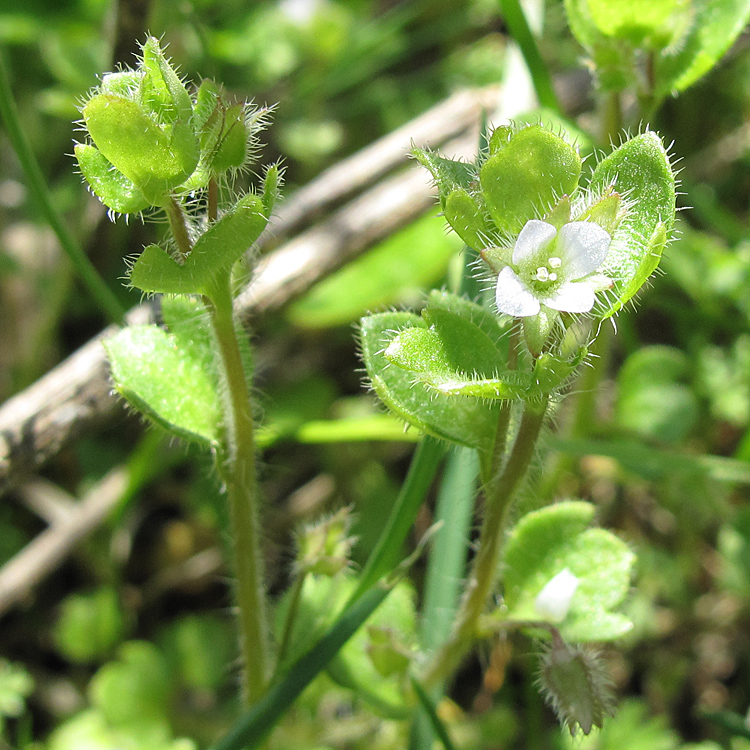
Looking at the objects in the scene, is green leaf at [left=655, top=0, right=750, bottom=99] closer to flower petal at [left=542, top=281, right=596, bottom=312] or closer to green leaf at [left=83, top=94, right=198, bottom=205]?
flower petal at [left=542, top=281, right=596, bottom=312]

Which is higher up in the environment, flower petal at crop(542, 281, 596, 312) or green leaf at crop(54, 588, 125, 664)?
flower petal at crop(542, 281, 596, 312)

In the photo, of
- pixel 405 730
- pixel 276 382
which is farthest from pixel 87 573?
pixel 405 730

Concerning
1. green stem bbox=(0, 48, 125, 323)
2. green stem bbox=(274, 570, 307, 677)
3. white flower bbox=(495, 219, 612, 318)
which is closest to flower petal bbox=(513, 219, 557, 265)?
white flower bbox=(495, 219, 612, 318)

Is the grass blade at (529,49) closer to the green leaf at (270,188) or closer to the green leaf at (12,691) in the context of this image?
the green leaf at (270,188)

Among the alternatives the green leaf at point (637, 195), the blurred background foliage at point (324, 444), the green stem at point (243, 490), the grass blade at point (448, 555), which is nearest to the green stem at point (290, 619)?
the green stem at point (243, 490)

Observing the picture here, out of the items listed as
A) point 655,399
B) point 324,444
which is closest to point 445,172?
point 655,399

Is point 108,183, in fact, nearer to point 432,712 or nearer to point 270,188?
point 270,188
